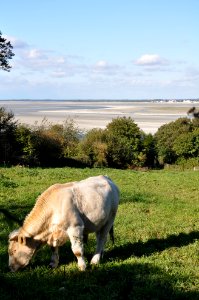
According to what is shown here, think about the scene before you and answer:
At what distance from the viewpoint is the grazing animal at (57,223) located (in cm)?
931

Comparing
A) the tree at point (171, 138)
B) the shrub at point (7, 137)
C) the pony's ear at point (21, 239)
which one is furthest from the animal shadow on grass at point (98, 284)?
the tree at point (171, 138)

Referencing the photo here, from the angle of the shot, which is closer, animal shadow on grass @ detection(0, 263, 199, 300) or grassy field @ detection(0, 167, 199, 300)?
animal shadow on grass @ detection(0, 263, 199, 300)

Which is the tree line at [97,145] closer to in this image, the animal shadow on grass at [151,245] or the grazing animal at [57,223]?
the animal shadow on grass at [151,245]

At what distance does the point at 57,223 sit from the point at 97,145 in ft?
177

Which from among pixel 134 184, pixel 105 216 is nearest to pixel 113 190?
pixel 105 216

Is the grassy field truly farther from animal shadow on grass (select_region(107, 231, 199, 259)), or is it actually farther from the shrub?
the shrub

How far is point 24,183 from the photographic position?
2262cm

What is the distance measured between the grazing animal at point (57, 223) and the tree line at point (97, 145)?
27938 mm

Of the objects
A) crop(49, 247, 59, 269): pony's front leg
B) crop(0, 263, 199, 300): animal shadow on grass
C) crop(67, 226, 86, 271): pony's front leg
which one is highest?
crop(67, 226, 86, 271): pony's front leg

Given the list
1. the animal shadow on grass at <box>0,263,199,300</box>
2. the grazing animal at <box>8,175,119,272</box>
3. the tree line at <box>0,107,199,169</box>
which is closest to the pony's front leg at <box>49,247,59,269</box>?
the grazing animal at <box>8,175,119,272</box>

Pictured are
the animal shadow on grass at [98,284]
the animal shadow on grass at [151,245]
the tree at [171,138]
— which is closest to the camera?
the animal shadow on grass at [98,284]

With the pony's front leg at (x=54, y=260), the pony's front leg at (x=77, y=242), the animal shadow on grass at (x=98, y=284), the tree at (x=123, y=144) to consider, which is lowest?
the tree at (x=123, y=144)

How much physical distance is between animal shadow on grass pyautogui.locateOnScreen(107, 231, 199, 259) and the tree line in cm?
2600

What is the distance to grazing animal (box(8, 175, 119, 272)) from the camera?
931 cm
